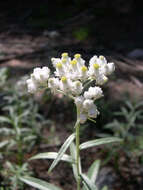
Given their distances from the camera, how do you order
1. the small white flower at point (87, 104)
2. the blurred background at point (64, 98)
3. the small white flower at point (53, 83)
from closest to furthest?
the small white flower at point (87, 104) < the small white flower at point (53, 83) < the blurred background at point (64, 98)

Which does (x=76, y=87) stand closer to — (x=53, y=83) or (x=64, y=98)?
(x=53, y=83)

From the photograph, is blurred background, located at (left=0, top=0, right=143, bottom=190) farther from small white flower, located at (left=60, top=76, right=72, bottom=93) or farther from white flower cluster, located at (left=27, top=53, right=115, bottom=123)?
small white flower, located at (left=60, top=76, right=72, bottom=93)

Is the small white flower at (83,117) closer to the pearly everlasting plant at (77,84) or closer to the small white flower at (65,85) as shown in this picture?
the pearly everlasting plant at (77,84)

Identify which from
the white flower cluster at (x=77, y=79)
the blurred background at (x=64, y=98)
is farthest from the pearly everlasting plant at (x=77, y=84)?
the blurred background at (x=64, y=98)

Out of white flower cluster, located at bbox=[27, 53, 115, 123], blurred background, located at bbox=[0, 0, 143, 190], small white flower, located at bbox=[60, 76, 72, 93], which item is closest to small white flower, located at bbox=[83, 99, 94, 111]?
white flower cluster, located at bbox=[27, 53, 115, 123]

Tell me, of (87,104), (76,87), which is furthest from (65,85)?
(87,104)

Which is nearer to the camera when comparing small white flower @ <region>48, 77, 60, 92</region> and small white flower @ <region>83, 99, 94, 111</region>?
small white flower @ <region>83, 99, 94, 111</region>
